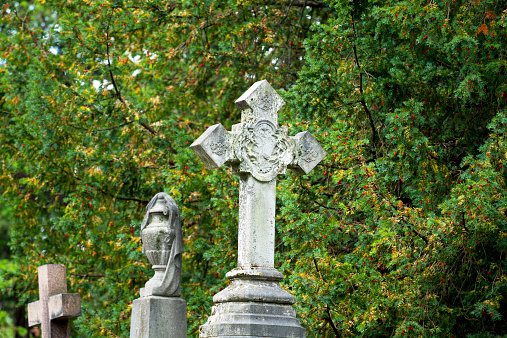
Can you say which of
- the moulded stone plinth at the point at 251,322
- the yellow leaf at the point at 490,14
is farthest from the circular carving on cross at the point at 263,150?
the yellow leaf at the point at 490,14

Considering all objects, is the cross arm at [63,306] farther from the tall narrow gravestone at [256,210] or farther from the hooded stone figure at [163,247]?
the tall narrow gravestone at [256,210]

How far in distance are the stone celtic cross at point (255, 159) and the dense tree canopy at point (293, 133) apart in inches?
87.4

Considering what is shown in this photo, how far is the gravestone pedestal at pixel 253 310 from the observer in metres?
5.60

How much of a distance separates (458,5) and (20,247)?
29.3 ft

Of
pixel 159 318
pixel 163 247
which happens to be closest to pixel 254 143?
pixel 163 247

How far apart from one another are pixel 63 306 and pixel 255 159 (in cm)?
337

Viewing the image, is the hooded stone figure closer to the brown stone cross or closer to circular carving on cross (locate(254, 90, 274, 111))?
the brown stone cross

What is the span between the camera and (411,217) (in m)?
8.41

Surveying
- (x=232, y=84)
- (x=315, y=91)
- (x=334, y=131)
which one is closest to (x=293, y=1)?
(x=232, y=84)

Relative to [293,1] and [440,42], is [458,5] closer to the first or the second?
[440,42]

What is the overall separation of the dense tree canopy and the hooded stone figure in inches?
52.8

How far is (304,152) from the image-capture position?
21.9 ft

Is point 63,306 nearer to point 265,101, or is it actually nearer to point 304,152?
point 304,152

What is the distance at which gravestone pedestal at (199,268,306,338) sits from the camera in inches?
220
